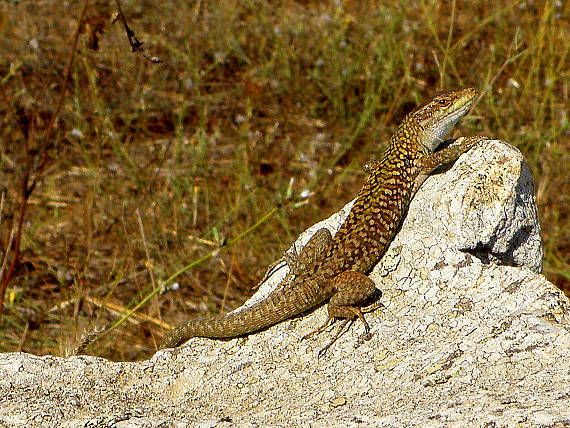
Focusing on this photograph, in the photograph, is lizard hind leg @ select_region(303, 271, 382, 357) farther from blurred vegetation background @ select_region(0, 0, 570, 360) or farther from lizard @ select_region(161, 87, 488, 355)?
blurred vegetation background @ select_region(0, 0, 570, 360)

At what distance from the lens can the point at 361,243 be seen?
4.12 metres

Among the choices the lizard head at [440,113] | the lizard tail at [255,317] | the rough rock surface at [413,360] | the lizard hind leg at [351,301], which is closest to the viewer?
the rough rock surface at [413,360]

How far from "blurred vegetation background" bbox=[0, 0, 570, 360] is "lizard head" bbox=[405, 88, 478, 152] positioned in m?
1.29

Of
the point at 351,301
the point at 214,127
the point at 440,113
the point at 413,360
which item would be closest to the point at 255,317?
the point at 351,301

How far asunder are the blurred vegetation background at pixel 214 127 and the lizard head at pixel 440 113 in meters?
1.29

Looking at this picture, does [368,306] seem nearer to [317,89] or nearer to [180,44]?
[317,89]

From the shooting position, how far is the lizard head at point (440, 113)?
4785 millimetres

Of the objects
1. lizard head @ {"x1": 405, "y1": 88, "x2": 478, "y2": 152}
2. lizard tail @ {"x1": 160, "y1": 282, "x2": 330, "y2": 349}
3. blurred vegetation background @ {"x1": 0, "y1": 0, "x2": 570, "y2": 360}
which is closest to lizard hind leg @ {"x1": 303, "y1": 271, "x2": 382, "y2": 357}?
lizard tail @ {"x1": 160, "y1": 282, "x2": 330, "y2": 349}

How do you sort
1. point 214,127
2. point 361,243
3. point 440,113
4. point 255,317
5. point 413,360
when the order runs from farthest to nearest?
point 214,127 < point 440,113 < point 361,243 < point 255,317 < point 413,360

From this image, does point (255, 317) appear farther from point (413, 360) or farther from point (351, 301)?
point (413, 360)

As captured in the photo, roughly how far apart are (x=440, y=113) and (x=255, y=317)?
1.88 metres

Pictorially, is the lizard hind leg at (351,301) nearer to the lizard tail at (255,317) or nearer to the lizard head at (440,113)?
the lizard tail at (255,317)

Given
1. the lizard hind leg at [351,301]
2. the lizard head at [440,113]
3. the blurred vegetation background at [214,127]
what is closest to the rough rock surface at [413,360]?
the lizard hind leg at [351,301]

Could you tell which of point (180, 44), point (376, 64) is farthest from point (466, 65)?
point (180, 44)
